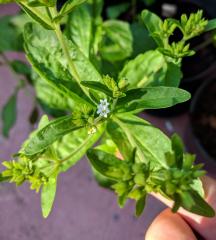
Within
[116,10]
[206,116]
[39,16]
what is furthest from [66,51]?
[206,116]

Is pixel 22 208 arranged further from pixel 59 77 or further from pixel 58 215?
pixel 59 77

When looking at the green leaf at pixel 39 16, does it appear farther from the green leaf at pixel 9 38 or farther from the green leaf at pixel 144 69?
the green leaf at pixel 9 38

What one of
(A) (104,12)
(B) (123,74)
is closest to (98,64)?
(B) (123,74)

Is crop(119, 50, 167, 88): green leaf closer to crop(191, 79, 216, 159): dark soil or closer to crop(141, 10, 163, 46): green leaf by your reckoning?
crop(141, 10, 163, 46): green leaf

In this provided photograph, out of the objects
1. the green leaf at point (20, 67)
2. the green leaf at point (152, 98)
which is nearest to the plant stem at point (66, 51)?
the green leaf at point (152, 98)

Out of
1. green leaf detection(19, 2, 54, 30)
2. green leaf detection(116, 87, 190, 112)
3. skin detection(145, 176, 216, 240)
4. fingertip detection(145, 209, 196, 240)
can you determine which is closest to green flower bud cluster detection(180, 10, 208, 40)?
green leaf detection(116, 87, 190, 112)

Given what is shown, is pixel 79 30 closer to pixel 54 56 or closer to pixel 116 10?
pixel 54 56
